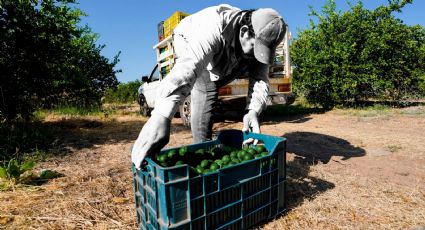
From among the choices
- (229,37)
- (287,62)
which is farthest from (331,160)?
(287,62)

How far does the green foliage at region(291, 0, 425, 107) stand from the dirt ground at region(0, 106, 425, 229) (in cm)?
453

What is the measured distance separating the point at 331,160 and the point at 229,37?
2385 millimetres

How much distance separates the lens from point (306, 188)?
2785 mm

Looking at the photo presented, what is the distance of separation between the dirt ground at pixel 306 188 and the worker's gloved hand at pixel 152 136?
0.77 meters

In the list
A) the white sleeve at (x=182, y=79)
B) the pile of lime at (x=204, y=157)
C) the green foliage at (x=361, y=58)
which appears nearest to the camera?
the white sleeve at (x=182, y=79)

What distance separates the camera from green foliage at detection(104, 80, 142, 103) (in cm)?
2047

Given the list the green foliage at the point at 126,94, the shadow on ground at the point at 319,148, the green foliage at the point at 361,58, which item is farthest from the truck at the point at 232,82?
the green foliage at the point at 126,94

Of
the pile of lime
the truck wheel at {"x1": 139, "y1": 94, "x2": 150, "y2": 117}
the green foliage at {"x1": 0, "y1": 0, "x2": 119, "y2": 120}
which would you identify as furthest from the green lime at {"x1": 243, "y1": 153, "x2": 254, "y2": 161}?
the truck wheel at {"x1": 139, "y1": 94, "x2": 150, "y2": 117}

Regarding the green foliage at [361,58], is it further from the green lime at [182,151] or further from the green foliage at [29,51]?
the green lime at [182,151]

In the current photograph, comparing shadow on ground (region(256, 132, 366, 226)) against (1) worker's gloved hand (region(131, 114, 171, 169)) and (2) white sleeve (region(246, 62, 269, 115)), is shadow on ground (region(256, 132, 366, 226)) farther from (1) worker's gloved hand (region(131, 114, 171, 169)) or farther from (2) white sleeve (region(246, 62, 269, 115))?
(1) worker's gloved hand (region(131, 114, 171, 169))

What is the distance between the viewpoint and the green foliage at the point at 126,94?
2047 cm

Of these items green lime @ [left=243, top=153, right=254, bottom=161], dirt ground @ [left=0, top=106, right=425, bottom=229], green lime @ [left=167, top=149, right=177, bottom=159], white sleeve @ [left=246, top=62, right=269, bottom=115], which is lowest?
dirt ground @ [left=0, top=106, right=425, bottom=229]

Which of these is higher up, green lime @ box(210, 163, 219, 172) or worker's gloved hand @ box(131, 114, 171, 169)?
worker's gloved hand @ box(131, 114, 171, 169)

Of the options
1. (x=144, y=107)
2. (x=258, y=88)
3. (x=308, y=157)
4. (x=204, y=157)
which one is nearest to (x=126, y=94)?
(x=144, y=107)
